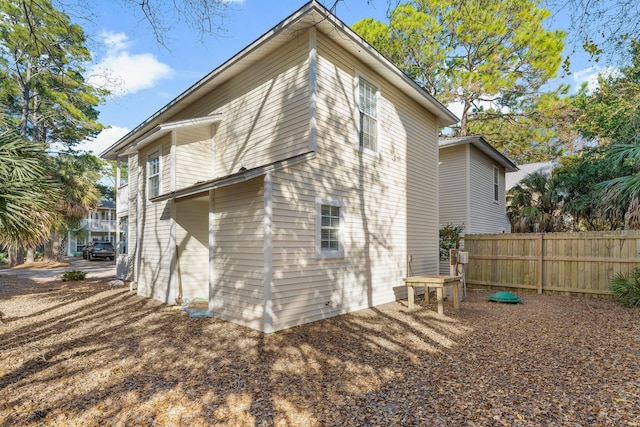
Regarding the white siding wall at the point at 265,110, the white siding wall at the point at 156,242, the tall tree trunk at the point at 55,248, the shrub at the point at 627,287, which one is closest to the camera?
the white siding wall at the point at 265,110

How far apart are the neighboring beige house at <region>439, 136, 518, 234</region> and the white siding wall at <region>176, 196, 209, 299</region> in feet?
30.9

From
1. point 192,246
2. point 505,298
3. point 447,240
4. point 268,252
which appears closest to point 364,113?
point 268,252

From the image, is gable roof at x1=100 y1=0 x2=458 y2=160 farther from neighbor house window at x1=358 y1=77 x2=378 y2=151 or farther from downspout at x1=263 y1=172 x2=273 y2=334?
downspout at x1=263 y1=172 x2=273 y2=334

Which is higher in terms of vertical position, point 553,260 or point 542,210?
point 542,210

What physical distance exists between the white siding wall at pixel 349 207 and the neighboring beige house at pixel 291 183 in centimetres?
3

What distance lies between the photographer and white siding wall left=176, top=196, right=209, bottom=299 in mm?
8625

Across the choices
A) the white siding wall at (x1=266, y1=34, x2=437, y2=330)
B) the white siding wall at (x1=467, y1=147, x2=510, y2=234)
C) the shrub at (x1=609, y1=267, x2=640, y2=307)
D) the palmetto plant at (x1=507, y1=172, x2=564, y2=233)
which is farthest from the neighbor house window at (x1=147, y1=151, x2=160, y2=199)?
the palmetto plant at (x1=507, y1=172, x2=564, y2=233)

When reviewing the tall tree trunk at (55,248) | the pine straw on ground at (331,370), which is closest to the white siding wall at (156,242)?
the pine straw on ground at (331,370)

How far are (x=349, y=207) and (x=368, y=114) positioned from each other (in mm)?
2473

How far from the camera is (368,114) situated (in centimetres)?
838

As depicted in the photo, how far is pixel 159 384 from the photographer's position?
4.01 metres

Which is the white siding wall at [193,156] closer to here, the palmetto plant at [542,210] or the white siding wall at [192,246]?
the white siding wall at [192,246]

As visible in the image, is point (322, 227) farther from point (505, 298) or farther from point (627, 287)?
point (627, 287)

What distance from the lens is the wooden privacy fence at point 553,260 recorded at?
344 inches
